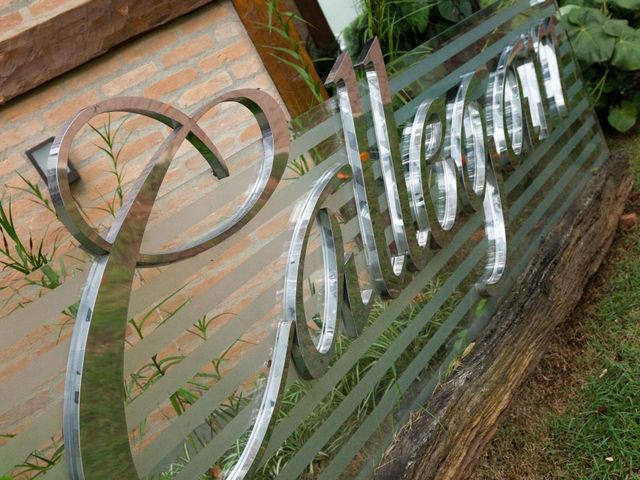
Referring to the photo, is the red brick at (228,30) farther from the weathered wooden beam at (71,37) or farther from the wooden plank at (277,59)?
the weathered wooden beam at (71,37)

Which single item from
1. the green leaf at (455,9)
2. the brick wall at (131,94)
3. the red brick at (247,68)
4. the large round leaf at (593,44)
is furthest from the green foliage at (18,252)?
the large round leaf at (593,44)

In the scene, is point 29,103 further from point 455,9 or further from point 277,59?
point 455,9

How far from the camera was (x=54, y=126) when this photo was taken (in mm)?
2459

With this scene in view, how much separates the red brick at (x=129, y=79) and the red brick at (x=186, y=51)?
0.17 ft

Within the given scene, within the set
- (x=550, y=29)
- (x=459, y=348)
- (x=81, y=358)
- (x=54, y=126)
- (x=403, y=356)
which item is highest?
(x=54, y=126)

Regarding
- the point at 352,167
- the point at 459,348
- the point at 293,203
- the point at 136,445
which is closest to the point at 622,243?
the point at 459,348

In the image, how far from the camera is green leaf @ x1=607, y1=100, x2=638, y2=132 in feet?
12.4

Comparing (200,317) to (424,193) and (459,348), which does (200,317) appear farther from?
(459,348)

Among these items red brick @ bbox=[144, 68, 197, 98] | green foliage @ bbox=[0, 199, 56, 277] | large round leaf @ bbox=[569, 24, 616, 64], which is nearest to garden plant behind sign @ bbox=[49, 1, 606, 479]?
green foliage @ bbox=[0, 199, 56, 277]

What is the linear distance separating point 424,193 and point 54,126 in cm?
121

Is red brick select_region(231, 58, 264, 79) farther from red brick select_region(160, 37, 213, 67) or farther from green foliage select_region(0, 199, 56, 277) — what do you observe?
green foliage select_region(0, 199, 56, 277)

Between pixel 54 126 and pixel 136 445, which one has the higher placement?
pixel 54 126

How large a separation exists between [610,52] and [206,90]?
6.75ft

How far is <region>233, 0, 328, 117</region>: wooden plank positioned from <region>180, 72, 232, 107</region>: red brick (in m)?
0.16
